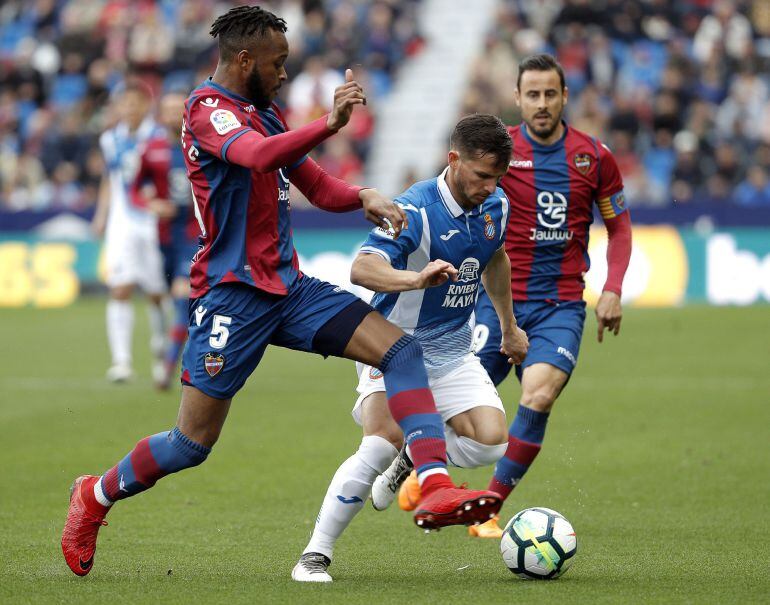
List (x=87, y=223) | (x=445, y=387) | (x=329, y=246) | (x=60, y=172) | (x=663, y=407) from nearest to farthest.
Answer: (x=445, y=387) < (x=663, y=407) < (x=329, y=246) < (x=87, y=223) < (x=60, y=172)

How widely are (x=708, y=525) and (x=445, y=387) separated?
1642 millimetres

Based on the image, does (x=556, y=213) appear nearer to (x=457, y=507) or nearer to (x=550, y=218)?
(x=550, y=218)

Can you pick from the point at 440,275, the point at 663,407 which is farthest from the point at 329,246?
the point at 440,275

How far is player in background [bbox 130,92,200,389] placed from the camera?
1287 cm

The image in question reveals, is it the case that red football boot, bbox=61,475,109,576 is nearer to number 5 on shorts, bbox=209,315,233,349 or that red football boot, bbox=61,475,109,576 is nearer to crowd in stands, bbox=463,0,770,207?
number 5 on shorts, bbox=209,315,233,349

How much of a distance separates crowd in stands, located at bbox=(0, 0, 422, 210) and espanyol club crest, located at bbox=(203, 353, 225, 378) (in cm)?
1739

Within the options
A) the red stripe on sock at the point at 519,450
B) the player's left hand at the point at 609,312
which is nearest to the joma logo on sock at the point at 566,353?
the player's left hand at the point at 609,312

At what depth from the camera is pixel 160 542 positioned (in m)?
6.72

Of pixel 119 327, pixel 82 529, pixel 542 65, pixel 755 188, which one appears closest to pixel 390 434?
pixel 82 529

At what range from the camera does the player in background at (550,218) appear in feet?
24.6

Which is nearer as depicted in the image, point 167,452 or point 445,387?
point 167,452

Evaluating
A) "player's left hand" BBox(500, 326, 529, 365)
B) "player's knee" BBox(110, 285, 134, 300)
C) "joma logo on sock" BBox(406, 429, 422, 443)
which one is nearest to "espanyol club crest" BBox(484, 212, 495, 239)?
"player's left hand" BBox(500, 326, 529, 365)

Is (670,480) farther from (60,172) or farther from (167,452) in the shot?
(60,172)

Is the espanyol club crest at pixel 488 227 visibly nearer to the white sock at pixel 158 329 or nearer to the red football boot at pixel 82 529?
the red football boot at pixel 82 529
